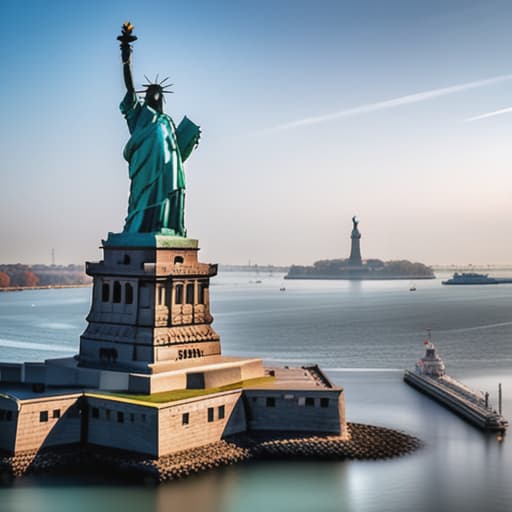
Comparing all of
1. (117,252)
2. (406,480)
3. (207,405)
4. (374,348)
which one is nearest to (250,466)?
(207,405)

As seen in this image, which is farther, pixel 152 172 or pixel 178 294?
pixel 152 172

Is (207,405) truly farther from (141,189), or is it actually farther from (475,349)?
(475,349)

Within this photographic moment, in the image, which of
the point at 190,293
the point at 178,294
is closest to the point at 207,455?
the point at 178,294

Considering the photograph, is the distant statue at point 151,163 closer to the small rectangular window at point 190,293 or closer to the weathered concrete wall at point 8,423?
the small rectangular window at point 190,293

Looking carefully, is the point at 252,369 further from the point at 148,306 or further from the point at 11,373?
the point at 11,373

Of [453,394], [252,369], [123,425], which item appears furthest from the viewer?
[453,394]

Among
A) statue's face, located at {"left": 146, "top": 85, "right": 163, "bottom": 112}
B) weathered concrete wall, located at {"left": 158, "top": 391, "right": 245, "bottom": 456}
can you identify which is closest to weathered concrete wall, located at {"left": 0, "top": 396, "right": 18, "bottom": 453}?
weathered concrete wall, located at {"left": 158, "top": 391, "right": 245, "bottom": 456}

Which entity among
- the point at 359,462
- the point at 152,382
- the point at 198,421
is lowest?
the point at 359,462

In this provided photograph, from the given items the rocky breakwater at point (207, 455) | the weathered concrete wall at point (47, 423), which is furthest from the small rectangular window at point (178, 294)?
the rocky breakwater at point (207, 455)

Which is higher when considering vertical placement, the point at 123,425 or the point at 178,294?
the point at 178,294
